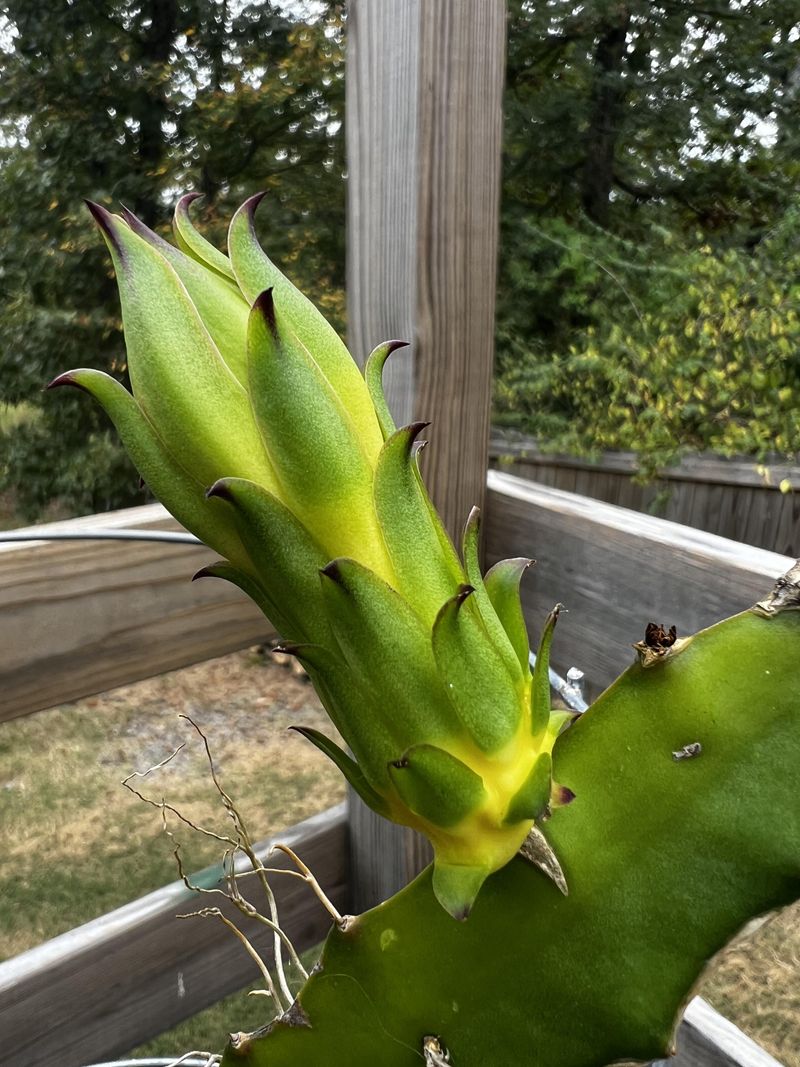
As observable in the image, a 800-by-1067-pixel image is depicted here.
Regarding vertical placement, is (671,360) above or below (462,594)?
below

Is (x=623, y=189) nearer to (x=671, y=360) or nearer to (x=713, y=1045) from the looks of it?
(x=671, y=360)

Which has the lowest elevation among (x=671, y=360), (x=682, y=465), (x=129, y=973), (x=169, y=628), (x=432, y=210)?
(x=129, y=973)

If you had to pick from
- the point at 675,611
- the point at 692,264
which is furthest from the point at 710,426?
the point at 675,611

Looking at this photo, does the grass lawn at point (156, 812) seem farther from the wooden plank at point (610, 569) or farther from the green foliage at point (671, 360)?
the green foliage at point (671, 360)

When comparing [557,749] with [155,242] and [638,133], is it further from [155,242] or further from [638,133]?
[638,133]

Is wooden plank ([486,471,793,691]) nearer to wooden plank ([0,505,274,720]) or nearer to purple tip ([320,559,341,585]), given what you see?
wooden plank ([0,505,274,720])

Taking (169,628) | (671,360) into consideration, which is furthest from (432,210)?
(671,360)
